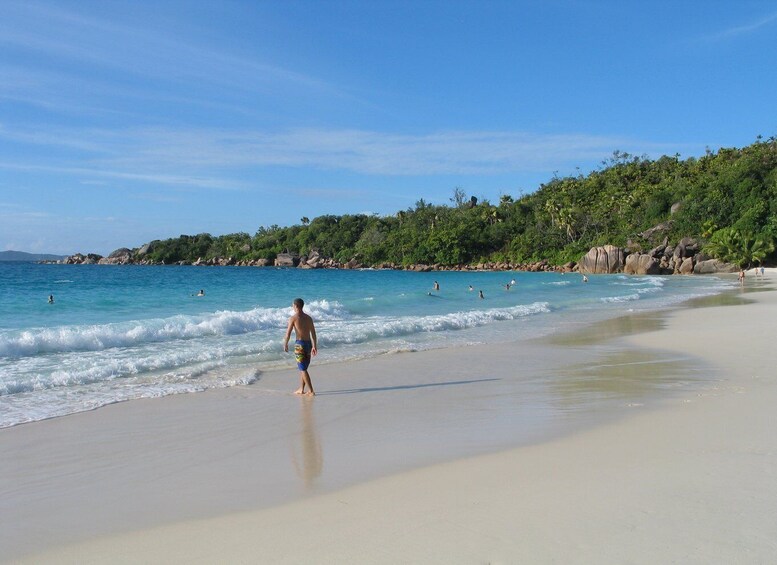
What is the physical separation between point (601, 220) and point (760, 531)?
91.5 metres

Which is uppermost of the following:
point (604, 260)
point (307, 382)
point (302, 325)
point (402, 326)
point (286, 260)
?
point (286, 260)

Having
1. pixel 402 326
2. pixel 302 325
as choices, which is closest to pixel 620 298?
pixel 402 326

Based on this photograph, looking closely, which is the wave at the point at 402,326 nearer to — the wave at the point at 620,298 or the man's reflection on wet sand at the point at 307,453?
the man's reflection on wet sand at the point at 307,453

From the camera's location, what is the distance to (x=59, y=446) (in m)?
6.94

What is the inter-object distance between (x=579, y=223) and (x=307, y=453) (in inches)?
3619

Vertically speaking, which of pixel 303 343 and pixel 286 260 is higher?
pixel 286 260

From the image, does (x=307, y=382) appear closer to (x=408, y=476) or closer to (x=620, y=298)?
(x=408, y=476)

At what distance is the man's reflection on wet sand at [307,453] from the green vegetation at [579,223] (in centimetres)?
6368

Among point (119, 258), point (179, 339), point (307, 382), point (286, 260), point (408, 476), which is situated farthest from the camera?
point (119, 258)

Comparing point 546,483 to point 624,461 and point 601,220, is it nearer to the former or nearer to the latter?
point 624,461

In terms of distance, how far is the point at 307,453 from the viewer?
21.5ft

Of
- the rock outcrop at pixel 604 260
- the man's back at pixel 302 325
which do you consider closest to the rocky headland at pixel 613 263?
the rock outcrop at pixel 604 260

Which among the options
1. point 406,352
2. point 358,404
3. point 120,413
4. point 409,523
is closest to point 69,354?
point 120,413

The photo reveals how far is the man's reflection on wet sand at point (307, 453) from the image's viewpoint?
5.81 m
